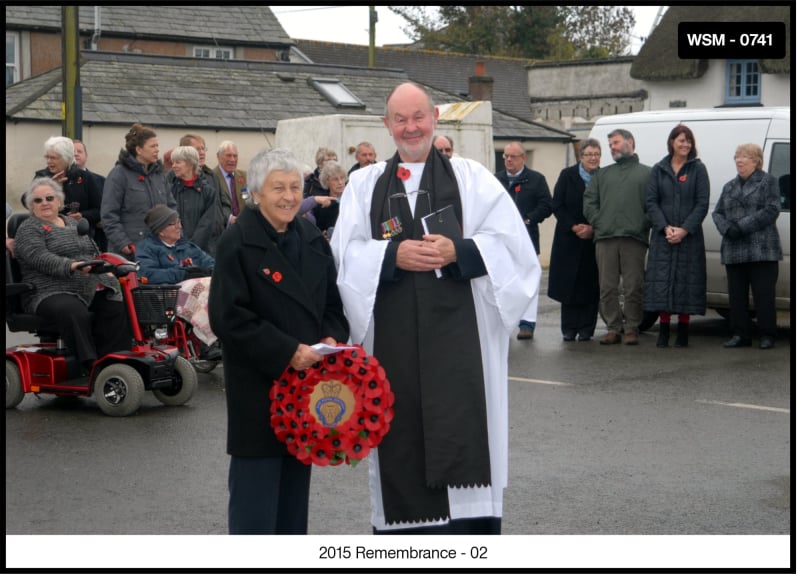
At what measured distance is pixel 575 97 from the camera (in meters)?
43.6

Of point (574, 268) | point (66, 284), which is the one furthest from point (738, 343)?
point (66, 284)

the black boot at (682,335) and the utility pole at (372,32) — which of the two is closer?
the black boot at (682,335)

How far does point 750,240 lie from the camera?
12.8 meters

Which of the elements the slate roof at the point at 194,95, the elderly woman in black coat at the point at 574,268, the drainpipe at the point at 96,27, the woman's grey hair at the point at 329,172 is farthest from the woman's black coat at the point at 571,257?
the drainpipe at the point at 96,27

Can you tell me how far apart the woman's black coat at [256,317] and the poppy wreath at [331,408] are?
0.32ft

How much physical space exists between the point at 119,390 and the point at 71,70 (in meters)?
8.83

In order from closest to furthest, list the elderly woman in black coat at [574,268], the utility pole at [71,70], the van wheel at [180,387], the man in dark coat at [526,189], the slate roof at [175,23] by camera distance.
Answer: the van wheel at [180,387], the elderly woman in black coat at [574,268], the man in dark coat at [526,189], the utility pole at [71,70], the slate roof at [175,23]

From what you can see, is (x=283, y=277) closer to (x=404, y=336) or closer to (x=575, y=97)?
(x=404, y=336)

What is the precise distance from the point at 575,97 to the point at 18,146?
23.8 meters

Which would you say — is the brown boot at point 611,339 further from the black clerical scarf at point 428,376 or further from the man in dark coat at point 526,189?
the black clerical scarf at point 428,376

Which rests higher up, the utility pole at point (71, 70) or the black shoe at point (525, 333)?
the utility pole at point (71, 70)

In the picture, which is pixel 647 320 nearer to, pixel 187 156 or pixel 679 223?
pixel 679 223

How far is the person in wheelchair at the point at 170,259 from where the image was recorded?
10406mm

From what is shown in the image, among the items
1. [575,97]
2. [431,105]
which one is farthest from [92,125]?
[575,97]
